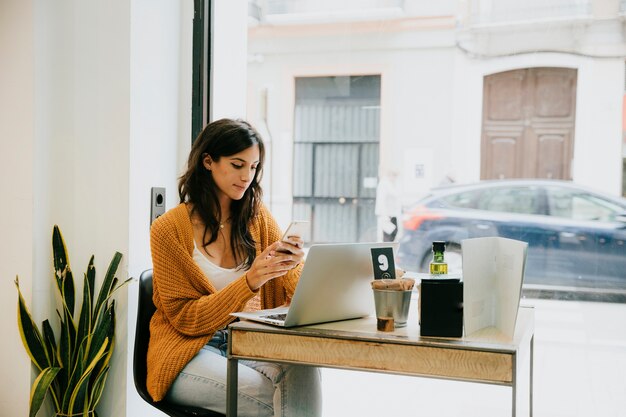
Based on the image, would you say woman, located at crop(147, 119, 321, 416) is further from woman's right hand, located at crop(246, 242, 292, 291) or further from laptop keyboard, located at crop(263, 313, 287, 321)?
laptop keyboard, located at crop(263, 313, 287, 321)

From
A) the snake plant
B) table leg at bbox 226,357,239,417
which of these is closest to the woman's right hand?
table leg at bbox 226,357,239,417

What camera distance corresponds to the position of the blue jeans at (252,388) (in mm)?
1937

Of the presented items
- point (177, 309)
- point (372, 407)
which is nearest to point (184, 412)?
point (177, 309)

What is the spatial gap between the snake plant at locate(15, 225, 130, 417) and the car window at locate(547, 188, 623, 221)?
5.80 feet

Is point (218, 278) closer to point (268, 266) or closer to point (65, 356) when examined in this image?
point (268, 266)

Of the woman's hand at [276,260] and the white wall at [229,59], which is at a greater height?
the white wall at [229,59]

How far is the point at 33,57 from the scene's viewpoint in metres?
2.48

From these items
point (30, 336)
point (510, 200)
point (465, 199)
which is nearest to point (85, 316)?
point (30, 336)

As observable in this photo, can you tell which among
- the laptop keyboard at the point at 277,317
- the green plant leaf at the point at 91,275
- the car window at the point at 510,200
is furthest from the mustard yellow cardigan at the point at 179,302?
the car window at the point at 510,200

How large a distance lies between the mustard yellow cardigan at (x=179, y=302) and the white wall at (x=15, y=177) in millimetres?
721

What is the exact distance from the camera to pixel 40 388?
7.81 ft

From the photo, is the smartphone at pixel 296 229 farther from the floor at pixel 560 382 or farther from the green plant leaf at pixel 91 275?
the floor at pixel 560 382

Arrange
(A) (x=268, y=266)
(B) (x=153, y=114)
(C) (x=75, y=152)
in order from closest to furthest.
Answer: (A) (x=268, y=266)
(C) (x=75, y=152)
(B) (x=153, y=114)

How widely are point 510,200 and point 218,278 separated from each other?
134 centimetres
